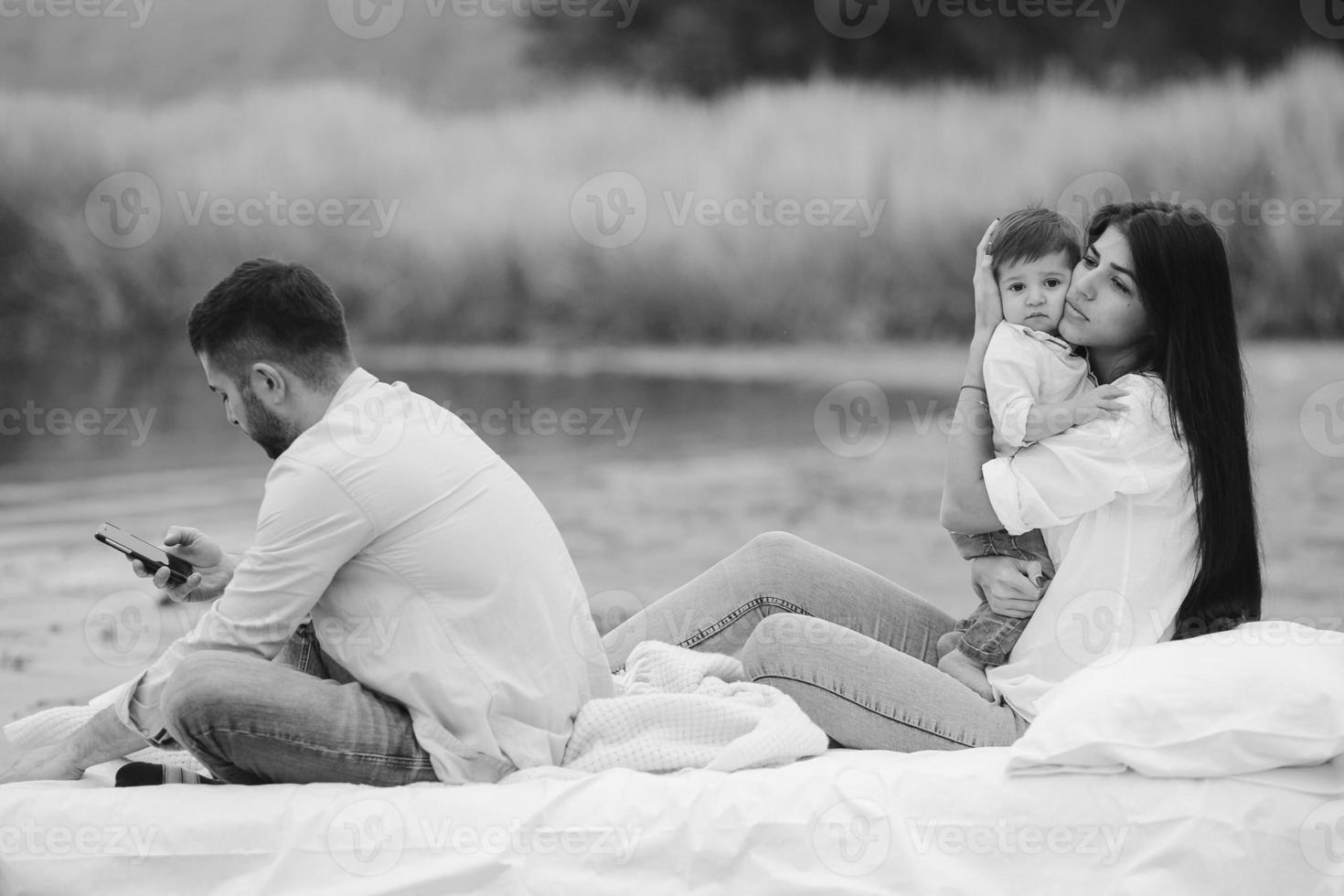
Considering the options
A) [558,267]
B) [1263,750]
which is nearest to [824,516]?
[558,267]

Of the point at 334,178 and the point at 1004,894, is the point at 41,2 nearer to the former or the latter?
the point at 334,178

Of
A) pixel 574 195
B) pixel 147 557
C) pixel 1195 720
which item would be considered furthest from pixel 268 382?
pixel 574 195

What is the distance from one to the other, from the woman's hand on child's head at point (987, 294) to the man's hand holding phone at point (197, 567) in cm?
123

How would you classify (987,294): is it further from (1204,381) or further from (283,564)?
(283,564)

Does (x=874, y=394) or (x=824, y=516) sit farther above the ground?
(x=874, y=394)

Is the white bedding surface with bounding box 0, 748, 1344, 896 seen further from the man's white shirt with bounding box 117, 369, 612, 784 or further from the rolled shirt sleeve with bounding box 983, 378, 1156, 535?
the rolled shirt sleeve with bounding box 983, 378, 1156, 535

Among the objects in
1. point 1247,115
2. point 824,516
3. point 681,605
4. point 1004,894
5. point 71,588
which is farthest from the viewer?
point 1247,115

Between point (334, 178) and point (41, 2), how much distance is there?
193 cm

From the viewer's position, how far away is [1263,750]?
174 centimetres

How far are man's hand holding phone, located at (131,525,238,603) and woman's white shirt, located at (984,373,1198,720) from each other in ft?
3.85

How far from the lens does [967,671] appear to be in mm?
2055

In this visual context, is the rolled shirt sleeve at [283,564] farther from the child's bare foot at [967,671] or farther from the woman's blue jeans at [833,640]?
the child's bare foot at [967,671]

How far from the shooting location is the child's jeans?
2027 millimetres

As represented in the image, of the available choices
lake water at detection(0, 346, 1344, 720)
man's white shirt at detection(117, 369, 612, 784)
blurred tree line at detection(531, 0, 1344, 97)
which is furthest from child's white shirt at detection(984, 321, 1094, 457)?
blurred tree line at detection(531, 0, 1344, 97)
